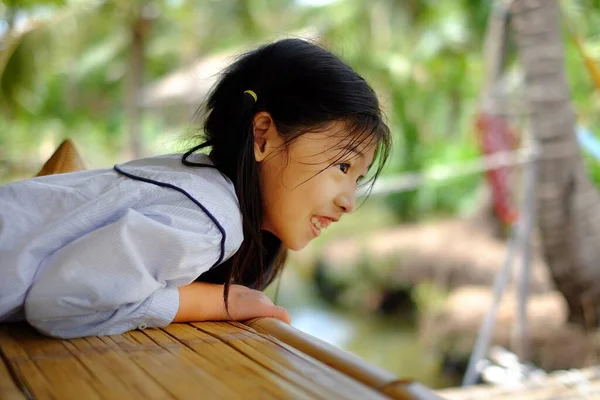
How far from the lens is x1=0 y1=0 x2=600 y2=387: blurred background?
588 centimetres

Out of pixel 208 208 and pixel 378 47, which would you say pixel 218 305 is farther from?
pixel 378 47

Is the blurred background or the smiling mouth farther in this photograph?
the blurred background

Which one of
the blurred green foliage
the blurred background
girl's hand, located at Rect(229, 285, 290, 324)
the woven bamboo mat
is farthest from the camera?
the blurred green foliage

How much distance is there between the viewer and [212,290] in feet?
2.65

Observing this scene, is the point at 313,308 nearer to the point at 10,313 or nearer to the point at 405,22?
the point at 405,22

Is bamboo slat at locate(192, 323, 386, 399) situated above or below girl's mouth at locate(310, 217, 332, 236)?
below

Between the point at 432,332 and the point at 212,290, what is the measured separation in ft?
16.9

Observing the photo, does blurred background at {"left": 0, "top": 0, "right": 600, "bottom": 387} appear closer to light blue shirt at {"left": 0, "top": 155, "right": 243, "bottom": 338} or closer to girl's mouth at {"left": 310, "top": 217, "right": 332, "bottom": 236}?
girl's mouth at {"left": 310, "top": 217, "right": 332, "bottom": 236}

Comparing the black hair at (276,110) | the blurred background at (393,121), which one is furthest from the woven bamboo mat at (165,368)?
the blurred background at (393,121)

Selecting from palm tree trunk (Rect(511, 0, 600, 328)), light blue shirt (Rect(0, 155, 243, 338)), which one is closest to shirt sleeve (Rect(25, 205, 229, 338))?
light blue shirt (Rect(0, 155, 243, 338))

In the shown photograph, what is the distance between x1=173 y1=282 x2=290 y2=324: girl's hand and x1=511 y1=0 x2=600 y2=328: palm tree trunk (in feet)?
9.09

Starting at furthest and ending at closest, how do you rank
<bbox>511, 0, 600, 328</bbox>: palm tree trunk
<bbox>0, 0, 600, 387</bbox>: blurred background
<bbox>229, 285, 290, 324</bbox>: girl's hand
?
<bbox>0, 0, 600, 387</bbox>: blurred background, <bbox>511, 0, 600, 328</bbox>: palm tree trunk, <bbox>229, 285, 290, 324</bbox>: girl's hand

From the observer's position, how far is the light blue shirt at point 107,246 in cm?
70

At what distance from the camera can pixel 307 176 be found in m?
0.85
